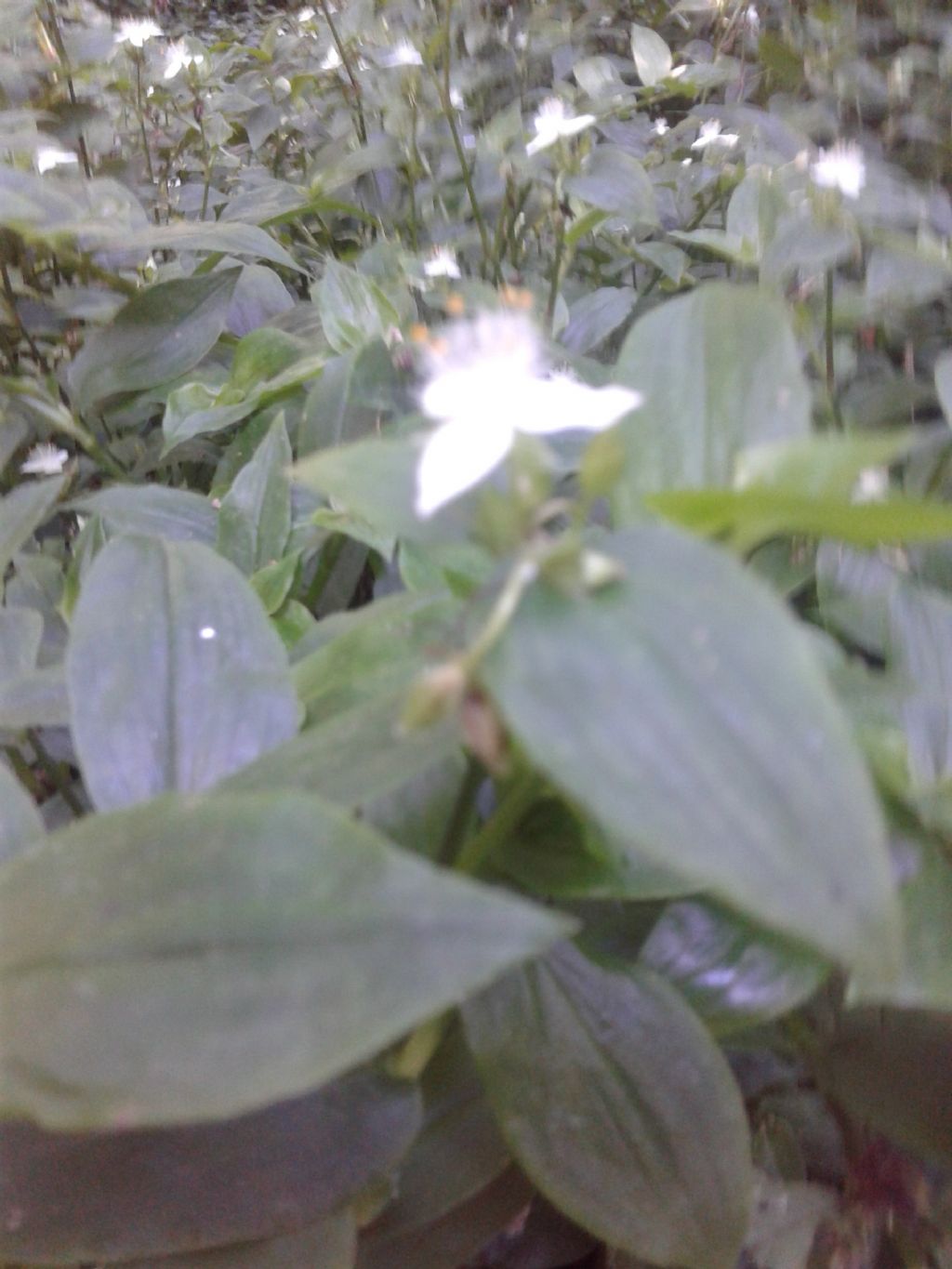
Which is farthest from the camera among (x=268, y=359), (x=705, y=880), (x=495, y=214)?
(x=495, y=214)

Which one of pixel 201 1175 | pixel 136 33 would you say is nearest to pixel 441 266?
pixel 136 33

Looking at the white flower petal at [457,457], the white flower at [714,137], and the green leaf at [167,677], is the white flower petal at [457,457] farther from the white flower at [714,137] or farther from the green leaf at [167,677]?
the white flower at [714,137]

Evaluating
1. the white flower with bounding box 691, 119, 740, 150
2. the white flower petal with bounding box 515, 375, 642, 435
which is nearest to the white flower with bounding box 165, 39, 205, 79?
the white flower with bounding box 691, 119, 740, 150

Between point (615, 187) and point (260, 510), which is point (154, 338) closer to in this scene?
point (260, 510)

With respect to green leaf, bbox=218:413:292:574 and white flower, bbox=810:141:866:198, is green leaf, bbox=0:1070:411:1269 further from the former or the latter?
white flower, bbox=810:141:866:198

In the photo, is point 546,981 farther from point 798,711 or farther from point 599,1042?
point 798,711

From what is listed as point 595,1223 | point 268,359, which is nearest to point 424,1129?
point 595,1223

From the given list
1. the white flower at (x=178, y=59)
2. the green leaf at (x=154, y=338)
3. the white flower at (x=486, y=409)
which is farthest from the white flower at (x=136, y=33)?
the white flower at (x=486, y=409)
